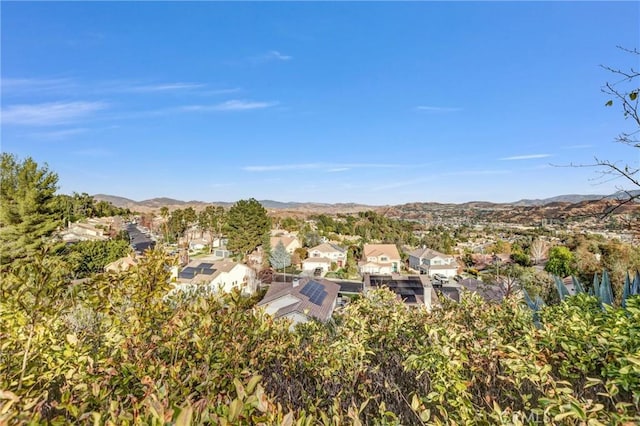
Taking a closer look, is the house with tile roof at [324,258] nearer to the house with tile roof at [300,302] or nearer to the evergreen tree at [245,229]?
the evergreen tree at [245,229]

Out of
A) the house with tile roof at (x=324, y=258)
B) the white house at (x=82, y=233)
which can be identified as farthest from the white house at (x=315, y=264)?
the white house at (x=82, y=233)

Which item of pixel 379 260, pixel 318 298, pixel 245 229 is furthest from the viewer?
pixel 379 260

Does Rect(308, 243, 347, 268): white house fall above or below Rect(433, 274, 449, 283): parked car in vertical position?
above

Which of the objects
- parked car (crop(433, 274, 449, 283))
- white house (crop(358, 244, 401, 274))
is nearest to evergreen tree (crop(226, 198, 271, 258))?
white house (crop(358, 244, 401, 274))

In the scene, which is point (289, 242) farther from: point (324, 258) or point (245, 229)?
point (245, 229)

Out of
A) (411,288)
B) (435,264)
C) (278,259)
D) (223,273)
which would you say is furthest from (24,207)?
(435,264)

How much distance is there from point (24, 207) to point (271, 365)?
78.8ft

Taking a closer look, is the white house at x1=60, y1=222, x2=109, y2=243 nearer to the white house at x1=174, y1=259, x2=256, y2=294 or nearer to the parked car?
the white house at x1=174, y1=259, x2=256, y2=294

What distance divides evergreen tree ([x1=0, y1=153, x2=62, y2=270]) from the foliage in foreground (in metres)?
21.5

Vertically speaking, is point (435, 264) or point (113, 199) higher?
point (113, 199)

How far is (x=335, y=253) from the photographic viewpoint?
1462 inches

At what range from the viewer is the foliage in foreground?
1.31 m

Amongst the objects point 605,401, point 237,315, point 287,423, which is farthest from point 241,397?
point 605,401

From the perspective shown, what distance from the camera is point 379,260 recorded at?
3525 centimetres
